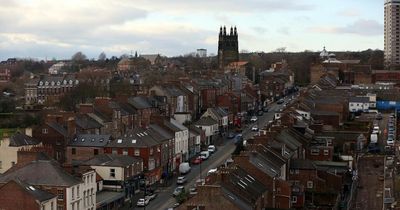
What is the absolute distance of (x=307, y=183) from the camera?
1614 inches

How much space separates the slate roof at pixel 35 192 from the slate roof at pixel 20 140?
1268 cm

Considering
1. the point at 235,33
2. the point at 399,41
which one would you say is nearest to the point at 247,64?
the point at 235,33

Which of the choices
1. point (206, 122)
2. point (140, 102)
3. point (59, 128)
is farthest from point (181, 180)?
point (140, 102)

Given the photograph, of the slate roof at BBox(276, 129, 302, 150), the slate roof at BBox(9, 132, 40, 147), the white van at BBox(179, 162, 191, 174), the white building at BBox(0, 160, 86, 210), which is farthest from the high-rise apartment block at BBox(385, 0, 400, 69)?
the white building at BBox(0, 160, 86, 210)

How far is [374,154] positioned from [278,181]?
23.8 metres

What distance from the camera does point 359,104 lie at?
83.5 m

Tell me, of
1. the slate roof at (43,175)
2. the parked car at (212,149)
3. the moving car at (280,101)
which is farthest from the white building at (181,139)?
the moving car at (280,101)

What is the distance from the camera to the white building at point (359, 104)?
82812 mm

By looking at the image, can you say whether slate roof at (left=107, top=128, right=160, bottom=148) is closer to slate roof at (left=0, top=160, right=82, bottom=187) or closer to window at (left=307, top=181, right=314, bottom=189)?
window at (left=307, top=181, right=314, bottom=189)

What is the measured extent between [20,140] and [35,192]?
14465 mm

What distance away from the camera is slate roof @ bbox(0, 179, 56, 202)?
30.5 metres

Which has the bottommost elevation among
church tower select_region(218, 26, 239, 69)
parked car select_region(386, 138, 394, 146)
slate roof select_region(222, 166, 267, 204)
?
parked car select_region(386, 138, 394, 146)

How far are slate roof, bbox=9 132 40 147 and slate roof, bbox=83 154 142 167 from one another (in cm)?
527

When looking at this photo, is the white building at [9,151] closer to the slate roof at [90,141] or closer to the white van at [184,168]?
the slate roof at [90,141]
